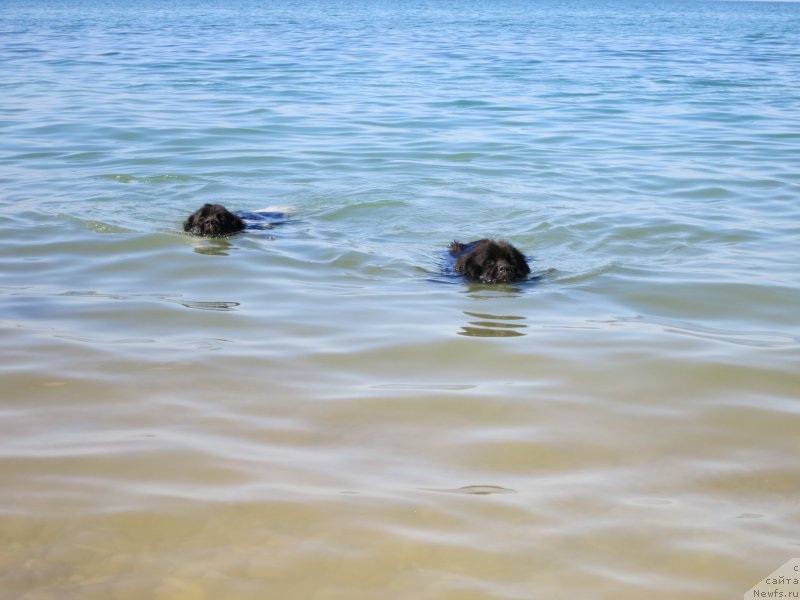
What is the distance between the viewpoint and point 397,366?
21.1 ft

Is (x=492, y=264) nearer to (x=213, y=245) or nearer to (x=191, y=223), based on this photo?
(x=213, y=245)

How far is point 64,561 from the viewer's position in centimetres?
395

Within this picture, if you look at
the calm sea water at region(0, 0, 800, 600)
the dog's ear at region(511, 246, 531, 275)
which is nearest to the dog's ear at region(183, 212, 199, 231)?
the calm sea water at region(0, 0, 800, 600)

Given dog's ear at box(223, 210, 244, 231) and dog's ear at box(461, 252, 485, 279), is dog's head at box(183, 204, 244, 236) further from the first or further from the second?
dog's ear at box(461, 252, 485, 279)

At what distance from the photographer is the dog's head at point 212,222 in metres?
9.92

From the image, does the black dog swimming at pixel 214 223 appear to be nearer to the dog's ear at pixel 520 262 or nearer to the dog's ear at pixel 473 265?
the dog's ear at pixel 473 265

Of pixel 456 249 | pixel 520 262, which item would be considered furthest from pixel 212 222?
pixel 520 262

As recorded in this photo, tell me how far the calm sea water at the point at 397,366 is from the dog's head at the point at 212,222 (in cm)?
18

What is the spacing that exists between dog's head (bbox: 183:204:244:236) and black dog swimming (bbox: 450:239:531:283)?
2.63 meters

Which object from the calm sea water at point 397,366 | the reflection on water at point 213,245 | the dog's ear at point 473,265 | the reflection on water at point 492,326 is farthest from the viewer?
the reflection on water at point 213,245

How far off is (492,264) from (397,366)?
224cm

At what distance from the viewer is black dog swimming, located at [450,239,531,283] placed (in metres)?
8.34

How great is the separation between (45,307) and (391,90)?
15588 millimetres

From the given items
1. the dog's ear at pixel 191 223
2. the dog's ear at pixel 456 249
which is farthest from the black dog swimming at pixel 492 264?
the dog's ear at pixel 191 223
